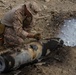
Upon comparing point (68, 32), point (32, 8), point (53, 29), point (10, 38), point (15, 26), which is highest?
point (32, 8)

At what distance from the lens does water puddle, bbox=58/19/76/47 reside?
10046 mm

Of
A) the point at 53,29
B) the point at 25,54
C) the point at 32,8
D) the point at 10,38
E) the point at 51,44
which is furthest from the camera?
the point at 53,29

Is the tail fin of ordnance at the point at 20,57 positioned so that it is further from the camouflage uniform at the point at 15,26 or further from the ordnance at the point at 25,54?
the camouflage uniform at the point at 15,26

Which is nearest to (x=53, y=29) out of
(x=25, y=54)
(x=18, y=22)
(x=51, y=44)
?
(x=51, y=44)

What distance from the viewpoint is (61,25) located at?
10.7m

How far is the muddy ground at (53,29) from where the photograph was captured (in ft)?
26.7

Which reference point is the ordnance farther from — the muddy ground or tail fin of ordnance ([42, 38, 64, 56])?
the muddy ground

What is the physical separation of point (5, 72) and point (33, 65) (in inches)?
33.0

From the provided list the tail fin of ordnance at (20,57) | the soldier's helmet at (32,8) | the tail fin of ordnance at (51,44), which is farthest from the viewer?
the tail fin of ordnance at (51,44)

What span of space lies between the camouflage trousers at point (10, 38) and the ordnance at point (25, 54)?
285 millimetres

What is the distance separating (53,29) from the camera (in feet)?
34.0

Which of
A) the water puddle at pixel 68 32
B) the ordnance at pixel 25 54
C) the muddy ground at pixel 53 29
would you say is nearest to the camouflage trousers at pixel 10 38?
the ordnance at pixel 25 54

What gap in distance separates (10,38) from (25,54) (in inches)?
25.2

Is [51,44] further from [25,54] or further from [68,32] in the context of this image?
[68,32]
